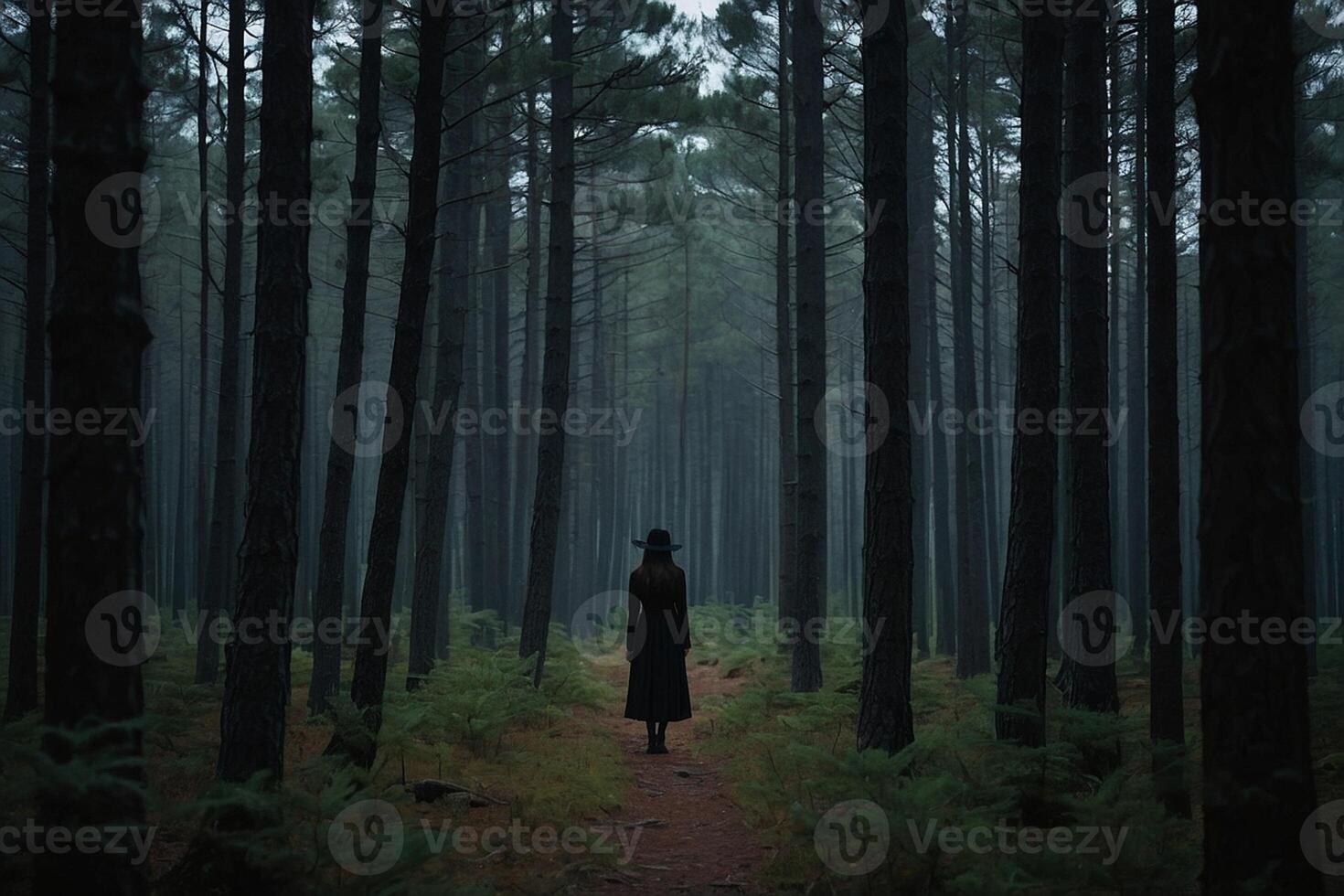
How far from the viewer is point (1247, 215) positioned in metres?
4.07

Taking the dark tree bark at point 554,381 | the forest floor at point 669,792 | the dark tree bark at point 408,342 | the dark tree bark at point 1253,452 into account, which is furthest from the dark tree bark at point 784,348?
the dark tree bark at point 1253,452

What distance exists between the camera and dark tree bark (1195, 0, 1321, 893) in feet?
13.5

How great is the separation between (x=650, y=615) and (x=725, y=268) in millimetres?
26498

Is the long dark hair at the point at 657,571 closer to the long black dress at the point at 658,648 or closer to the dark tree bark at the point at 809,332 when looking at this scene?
the long black dress at the point at 658,648

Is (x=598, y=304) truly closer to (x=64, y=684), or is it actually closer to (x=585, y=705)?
(x=585, y=705)

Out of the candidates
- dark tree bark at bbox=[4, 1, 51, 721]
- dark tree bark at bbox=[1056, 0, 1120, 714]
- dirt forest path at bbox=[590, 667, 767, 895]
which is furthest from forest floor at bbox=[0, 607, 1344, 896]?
dark tree bark at bbox=[4, 1, 51, 721]

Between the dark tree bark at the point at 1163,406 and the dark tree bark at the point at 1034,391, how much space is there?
79 centimetres

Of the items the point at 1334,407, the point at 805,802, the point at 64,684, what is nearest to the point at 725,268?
the point at 1334,407

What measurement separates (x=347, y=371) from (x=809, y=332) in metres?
6.02

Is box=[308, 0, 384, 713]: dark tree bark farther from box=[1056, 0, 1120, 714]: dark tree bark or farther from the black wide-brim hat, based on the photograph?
box=[1056, 0, 1120, 714]: dark tree bark

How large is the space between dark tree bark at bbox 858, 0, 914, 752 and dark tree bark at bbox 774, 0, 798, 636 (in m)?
8.10

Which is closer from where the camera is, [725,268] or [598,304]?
[598,304]

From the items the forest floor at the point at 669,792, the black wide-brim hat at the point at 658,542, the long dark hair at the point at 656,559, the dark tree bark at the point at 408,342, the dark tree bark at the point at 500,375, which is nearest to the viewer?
the forest floor at the point at 669,792

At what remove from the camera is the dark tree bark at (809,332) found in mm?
12930
